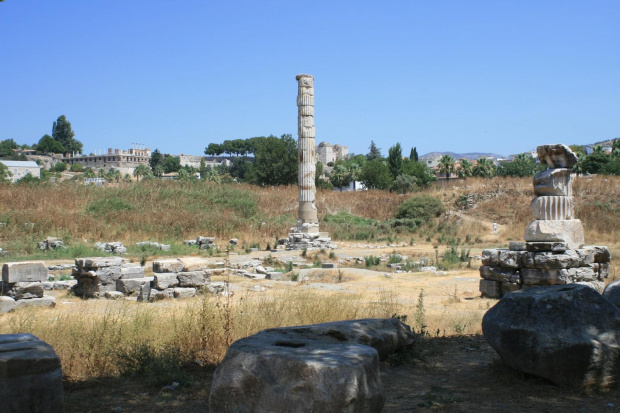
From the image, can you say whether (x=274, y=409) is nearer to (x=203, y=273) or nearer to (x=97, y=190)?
(x=203, y=273)

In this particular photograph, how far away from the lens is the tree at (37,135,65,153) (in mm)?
130750

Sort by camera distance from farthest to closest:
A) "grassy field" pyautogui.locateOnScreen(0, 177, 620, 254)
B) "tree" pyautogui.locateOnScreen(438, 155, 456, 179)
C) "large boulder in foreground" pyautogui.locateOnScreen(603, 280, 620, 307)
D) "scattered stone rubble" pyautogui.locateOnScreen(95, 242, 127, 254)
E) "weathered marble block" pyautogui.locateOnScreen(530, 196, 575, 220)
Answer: "tree" pyautogui.locateOnScreen(438, 155, 456, 179)
"grassy field" pyautogui.locateOnScreen(0, 177, 620, 254)
"scattered stone rubble" pyautogui.locateOnScreen(95, 242, 127, 254)
"weathered marble block" pyautogui.locateOnScreen(530, 196, 575, 220)
"large boulder in foreground" pyautogui.locateOnScreen(603, 280, 620, 307)

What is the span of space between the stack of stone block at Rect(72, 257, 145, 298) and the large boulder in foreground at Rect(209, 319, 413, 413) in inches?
367

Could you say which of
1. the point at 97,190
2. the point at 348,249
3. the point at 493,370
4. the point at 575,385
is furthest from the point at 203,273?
the point at 97,190

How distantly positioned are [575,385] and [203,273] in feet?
31.5

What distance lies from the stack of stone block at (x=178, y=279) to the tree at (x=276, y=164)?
40.6 meters

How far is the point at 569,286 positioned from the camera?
5855 mm

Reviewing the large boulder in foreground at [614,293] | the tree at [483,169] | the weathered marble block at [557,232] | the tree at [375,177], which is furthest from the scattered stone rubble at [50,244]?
the tree at [483,169]

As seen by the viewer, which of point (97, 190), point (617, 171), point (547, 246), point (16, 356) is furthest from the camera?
point (617, 171)

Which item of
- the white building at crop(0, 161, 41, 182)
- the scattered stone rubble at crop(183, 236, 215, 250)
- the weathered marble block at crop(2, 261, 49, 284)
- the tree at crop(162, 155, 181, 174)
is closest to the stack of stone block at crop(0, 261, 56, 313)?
the weathered marble block at crop(2, 261, 49, 284)

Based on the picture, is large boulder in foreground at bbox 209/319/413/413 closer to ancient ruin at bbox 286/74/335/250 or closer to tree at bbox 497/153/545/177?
ancient ruin at bbox 286/74/335/250

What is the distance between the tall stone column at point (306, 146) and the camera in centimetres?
2697

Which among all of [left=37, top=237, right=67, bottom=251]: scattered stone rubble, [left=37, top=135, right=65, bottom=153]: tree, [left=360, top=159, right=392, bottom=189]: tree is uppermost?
[left=37, top=135, right=65, bottom=153]: tree

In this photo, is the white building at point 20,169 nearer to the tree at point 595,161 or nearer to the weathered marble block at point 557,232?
the tree at point 595,161
